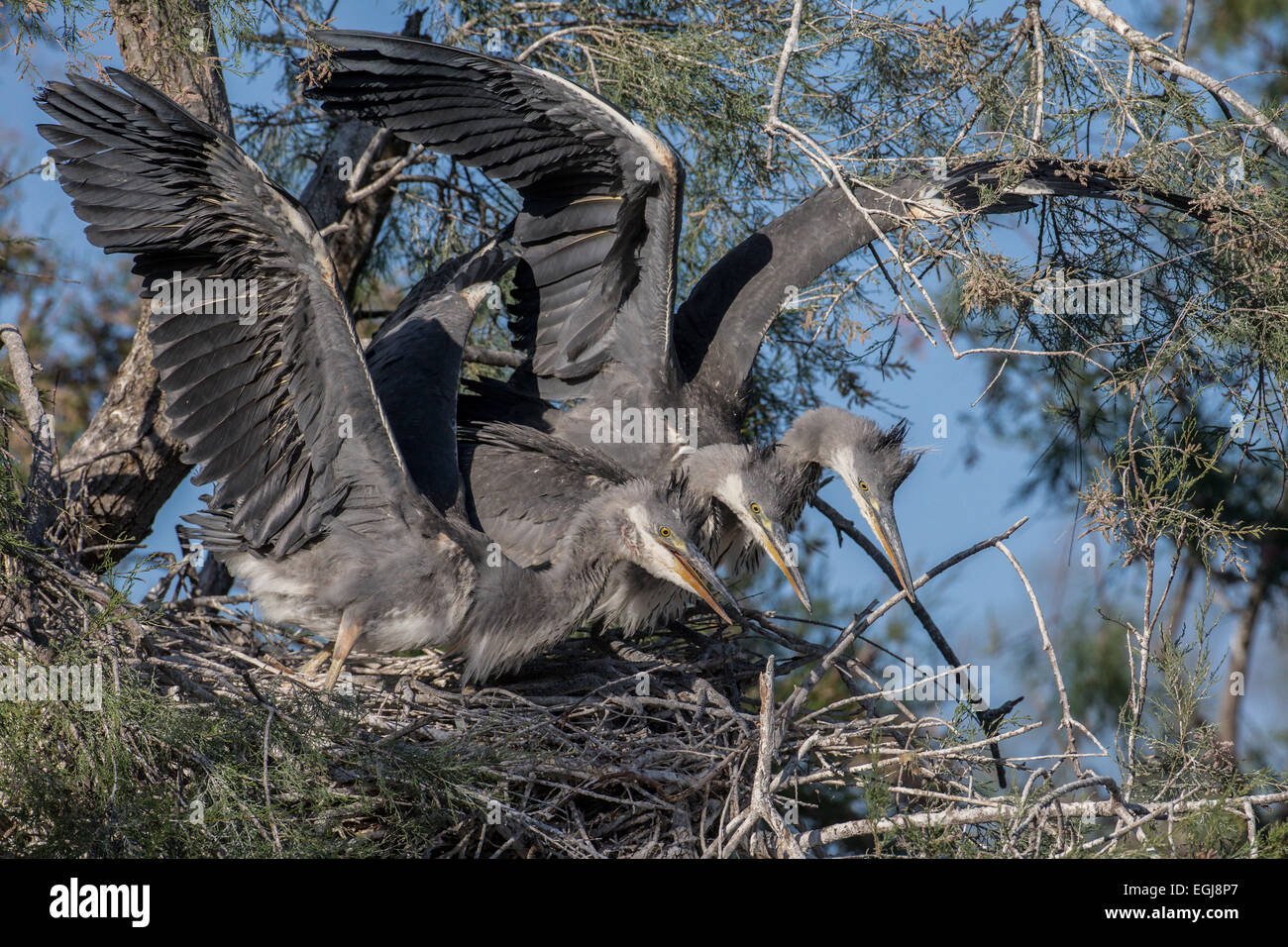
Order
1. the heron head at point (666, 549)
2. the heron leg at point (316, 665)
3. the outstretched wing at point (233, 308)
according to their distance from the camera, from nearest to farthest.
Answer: the outstretched wing at point (233, 308), the heron head at point (666, 549), the heron leg at point (316, 665)

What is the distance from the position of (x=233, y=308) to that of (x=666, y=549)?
1.55 m

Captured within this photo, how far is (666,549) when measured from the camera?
4172 mm

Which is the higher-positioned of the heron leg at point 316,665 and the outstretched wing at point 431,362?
the outstretched wing at point 431,362

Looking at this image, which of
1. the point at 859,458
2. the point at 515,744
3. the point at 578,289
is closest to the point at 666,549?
the point at 515,744

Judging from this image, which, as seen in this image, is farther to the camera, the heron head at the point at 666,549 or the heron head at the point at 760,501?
the heron head at the point at 760,501

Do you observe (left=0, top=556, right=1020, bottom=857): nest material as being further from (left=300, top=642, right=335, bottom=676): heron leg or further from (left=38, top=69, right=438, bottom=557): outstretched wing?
(left=38, top=69, right=438, bottom=557): outstretched wing

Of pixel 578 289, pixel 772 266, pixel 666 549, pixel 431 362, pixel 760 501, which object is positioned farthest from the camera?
pixel 772 266

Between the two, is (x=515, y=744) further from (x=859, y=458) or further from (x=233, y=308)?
(x=859, y=458)

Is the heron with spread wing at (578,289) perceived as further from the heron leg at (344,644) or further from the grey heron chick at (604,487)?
the heron leg at (344,644)

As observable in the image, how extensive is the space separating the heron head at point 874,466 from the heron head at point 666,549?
2.63ft

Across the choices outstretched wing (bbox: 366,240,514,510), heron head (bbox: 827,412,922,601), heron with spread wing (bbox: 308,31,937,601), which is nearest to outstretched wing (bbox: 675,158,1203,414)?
heron with spread wing (bbox: 308,31,937,601)

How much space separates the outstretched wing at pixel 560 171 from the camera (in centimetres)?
443

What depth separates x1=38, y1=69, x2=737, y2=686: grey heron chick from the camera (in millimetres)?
3566

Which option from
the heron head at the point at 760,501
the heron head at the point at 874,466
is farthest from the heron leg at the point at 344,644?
the heron head at the point at 874,466
